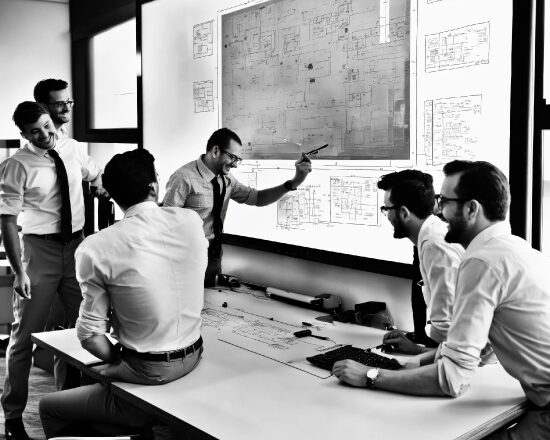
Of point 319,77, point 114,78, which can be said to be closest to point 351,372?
point 319,77

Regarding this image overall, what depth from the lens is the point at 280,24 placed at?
342cm

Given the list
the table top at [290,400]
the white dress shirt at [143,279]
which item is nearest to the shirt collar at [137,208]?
the white dress shirt at [143,279]

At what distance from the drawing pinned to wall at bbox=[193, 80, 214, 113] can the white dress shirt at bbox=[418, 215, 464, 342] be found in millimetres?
2083

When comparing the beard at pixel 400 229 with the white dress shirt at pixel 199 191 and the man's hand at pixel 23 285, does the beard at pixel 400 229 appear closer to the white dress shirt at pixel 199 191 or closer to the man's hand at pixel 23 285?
the white dress shirt at pixel 199 191

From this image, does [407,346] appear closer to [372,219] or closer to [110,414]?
[372,219]

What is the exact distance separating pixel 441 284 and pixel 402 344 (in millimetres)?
343

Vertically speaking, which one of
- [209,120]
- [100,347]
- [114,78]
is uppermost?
[114,78]

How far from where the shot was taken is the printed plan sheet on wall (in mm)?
2555

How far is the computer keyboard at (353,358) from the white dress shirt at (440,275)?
21 centimetres

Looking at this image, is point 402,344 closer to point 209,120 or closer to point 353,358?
point 353,358

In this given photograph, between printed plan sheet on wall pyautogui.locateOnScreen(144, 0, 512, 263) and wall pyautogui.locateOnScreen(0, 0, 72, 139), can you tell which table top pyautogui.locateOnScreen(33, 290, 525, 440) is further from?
wall pyautogui.locateOnScreen(0, 0, 72, 139)

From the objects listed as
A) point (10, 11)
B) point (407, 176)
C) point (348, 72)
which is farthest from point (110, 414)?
point (10, 11)

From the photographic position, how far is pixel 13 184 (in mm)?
3266

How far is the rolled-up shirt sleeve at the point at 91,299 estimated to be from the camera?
2.05 m
